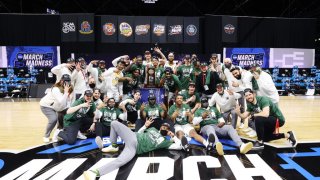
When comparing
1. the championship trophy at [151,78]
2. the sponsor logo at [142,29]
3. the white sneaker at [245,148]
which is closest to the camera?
the white sneaker at [245,148]

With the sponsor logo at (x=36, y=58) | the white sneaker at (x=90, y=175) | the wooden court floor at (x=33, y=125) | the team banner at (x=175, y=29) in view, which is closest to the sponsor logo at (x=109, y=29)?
the team banner at (x=175, y=29)

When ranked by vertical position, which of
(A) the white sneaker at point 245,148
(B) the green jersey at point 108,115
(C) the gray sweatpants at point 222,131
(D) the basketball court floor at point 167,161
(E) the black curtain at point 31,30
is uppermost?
(E) the black curtain at point 31,30

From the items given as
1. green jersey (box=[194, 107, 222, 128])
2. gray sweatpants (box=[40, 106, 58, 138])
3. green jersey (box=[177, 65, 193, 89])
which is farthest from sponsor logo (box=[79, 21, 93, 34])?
green jersey (box=[194, 107, 222, 128])

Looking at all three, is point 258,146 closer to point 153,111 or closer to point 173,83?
point 153,111

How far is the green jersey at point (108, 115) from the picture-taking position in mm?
5316

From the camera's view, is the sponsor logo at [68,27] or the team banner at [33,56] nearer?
the team banner at [33,56]

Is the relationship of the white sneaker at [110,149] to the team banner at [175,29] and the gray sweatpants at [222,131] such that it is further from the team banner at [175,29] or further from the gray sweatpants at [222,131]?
the team banner at [175,29]

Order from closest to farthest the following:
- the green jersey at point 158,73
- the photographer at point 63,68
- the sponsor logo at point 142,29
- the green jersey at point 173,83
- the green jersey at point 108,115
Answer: the green jersey at point 108,115 → the photographer at point 63,68 → the green jersey at point 173,83 → the green jersey at point 158,73 → the sponsor logo at point 142,29

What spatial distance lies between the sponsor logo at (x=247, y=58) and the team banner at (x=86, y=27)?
729 cm

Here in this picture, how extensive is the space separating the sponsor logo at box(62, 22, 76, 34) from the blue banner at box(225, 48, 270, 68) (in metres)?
7.83

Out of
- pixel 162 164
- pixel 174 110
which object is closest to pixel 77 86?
pixel 174 110

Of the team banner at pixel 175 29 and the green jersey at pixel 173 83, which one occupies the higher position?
the team banner at pixel 175 29

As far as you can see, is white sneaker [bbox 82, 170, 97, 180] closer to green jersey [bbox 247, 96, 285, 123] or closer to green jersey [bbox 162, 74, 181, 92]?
green jersey [bbox 247, 96, 285, 123]

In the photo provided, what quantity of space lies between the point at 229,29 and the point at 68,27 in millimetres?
8186
